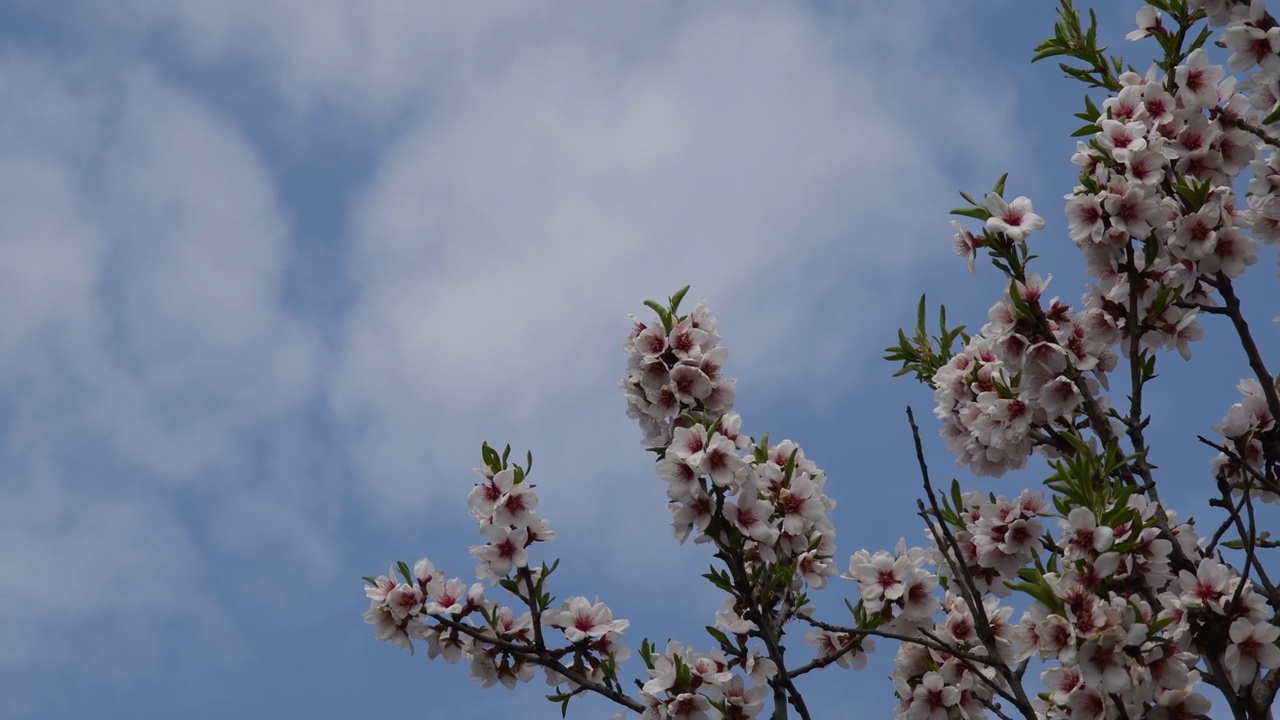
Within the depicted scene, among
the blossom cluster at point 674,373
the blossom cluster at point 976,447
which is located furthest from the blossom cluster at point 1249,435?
the blossom cluster at point 674,373

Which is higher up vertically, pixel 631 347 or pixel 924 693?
pixel 631 347

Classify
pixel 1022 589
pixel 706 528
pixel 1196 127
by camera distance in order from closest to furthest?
pixel 1022 589
pixel 706 528
pixel 1196 127

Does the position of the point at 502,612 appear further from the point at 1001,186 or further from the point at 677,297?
the point at 1001,186

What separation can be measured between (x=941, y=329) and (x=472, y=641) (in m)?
2.39

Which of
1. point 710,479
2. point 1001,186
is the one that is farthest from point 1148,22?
point 710,479

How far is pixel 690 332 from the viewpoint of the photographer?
467 centimetres

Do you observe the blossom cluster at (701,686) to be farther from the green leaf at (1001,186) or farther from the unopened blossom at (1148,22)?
the unopened blossom at (1148,22)

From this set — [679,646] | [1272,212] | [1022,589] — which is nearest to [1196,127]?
[1272,212]

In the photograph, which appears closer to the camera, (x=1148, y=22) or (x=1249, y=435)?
(x=1249, y=435)

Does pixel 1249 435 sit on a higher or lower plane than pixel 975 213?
lower

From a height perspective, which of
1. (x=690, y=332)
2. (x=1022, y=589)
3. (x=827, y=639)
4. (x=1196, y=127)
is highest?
(x=690, y=332)

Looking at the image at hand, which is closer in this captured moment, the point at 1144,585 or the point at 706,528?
the point at 1144,585

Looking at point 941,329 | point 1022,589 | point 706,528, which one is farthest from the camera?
point 941,329

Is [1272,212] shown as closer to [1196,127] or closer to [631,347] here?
[1196,127]
